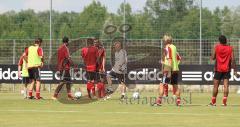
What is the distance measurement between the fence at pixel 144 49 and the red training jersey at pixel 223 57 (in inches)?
528

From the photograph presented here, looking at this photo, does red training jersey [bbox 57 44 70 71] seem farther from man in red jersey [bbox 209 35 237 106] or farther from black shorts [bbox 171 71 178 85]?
man in red jersey [bbox 209 35 237 106]

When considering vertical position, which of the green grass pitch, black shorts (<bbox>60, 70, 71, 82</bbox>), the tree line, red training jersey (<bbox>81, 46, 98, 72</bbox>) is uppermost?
the tree line

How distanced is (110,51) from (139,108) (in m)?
16.4

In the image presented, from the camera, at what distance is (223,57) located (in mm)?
24828

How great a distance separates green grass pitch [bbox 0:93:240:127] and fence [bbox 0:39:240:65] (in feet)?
46.0

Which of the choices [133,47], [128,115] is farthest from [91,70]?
[133,47]

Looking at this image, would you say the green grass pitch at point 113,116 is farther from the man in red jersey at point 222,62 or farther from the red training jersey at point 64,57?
the red training jersey at point 64,57

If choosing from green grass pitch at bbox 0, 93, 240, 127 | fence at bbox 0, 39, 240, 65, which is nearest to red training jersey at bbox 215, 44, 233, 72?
green grass pitch at bbox 0, 93, 240, 127

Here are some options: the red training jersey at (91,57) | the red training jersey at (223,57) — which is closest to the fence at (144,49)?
the red training jersey at (91,57)

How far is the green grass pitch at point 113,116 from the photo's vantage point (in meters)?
17.3

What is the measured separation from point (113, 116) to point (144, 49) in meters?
20.3

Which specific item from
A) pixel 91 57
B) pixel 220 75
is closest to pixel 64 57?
pixel 91 57

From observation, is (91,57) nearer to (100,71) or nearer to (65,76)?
(65,76)

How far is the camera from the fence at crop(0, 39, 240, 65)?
3876 cm
